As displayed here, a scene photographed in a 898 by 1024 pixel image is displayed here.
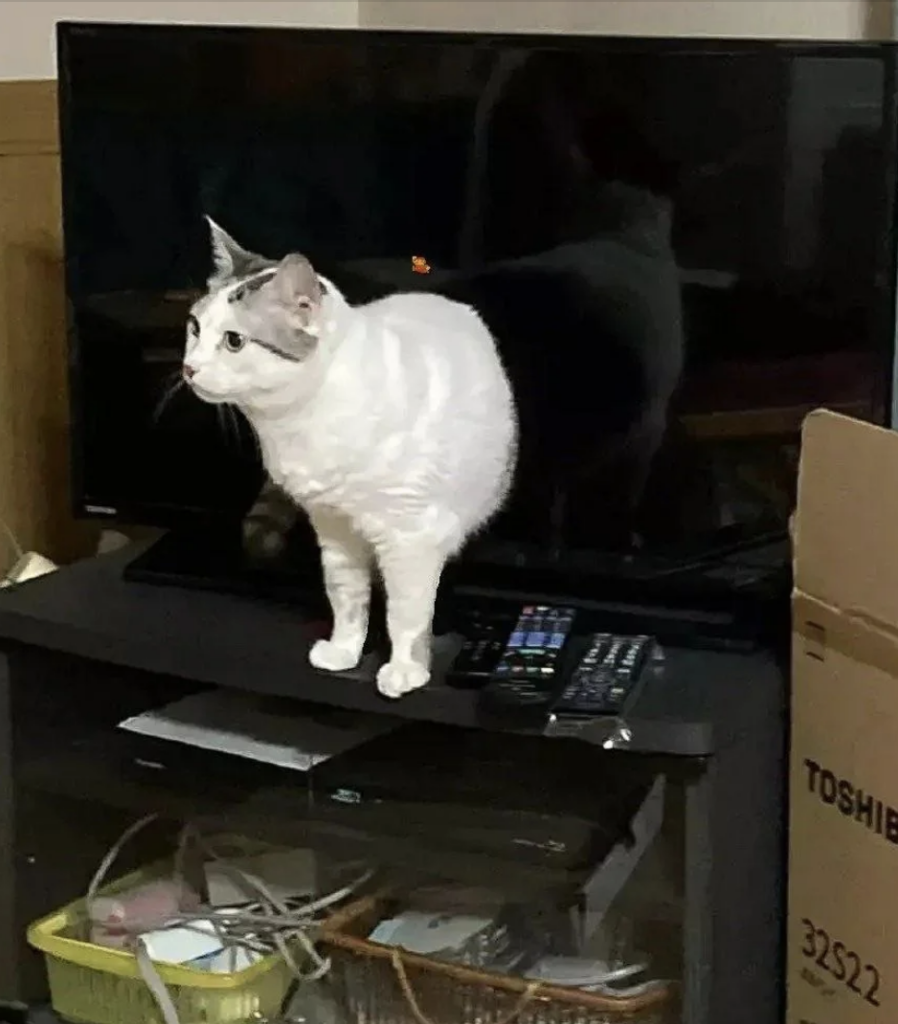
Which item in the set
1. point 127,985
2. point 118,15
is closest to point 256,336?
point 127,985

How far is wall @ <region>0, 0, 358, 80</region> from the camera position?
1.89m

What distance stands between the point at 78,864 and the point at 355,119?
0.81 m

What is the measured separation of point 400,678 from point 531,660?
4.3 inches

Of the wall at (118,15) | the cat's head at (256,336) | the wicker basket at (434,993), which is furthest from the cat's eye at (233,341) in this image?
the wall at (118,15)

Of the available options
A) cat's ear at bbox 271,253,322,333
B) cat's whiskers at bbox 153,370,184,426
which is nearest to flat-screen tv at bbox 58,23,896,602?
cat's whiskers at bbox 153,370,184,426

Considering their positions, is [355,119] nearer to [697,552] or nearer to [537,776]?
[697,552]

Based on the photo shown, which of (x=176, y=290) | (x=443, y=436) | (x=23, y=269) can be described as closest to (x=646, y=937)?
(x=443, y=436)

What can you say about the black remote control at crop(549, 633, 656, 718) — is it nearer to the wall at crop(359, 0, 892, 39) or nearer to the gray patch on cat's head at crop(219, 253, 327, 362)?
the gray patch on cat's head at crop(219, 253, 327, 362)

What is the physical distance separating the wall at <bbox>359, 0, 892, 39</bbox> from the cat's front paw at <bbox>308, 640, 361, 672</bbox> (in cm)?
77

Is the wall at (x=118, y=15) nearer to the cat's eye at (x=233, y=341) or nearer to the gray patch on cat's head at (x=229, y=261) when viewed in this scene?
the gray patch on cat's head at (x=229, y=261)

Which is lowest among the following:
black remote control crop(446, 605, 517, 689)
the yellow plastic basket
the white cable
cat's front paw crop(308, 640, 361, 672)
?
the yellow plastic basket

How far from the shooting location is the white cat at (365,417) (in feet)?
4.14

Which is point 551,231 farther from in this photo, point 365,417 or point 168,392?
point 168,392

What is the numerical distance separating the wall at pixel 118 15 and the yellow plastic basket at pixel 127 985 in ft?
3.20
